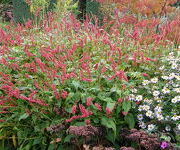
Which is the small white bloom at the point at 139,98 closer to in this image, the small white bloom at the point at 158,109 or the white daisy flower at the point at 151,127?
the small white bloom at the point at 158,109

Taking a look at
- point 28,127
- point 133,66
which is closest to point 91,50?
point 133,66

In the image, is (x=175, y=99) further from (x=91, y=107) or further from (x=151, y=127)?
(x=91, y=107)

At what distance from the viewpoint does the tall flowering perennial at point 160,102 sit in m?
3.14

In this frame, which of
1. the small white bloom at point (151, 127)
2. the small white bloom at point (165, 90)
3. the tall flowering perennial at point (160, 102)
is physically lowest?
the small white bloom at point (151, 127)

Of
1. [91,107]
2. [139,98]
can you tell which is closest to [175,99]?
[139,98]

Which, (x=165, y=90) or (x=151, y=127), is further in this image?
(x=165, y=90)

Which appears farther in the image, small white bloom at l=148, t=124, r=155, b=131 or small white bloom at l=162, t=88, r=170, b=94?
small white bloom at l=162, t=88, r=170, b=94

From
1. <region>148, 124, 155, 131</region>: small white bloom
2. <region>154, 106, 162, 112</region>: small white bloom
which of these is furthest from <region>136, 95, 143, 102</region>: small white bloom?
<region>148, 124, 155, 131</region>: small white bloom

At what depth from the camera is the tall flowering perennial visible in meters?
3.14

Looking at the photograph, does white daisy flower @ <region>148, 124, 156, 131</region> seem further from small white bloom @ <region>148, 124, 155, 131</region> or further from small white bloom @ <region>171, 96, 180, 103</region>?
small white bloom @ <region>171, 96, 180, 103</region>

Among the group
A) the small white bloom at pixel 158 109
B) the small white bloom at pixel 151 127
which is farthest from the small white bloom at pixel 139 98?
the small white bloom at pixel 151 127

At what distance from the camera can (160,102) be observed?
3270 millimetres

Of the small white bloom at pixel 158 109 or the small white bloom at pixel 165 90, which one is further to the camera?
the small white bloom at pixel 165 90

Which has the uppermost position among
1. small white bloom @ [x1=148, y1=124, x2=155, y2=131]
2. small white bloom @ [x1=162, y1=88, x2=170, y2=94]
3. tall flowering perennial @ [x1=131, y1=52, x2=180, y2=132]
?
small white bloom @ [x1=162, y1=88, x2=170, y2=94]
